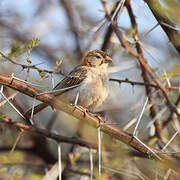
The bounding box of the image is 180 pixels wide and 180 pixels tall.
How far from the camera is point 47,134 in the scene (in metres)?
4.48

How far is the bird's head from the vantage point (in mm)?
5527

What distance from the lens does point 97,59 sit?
5598 millimetres

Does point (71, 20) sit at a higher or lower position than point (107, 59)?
higher

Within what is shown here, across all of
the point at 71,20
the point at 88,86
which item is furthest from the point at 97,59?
the point at 71,20

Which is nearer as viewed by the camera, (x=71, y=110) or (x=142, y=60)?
(x=71, y=110)

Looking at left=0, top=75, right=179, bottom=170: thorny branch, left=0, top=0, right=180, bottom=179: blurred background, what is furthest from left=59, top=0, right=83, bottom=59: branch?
left=0, top=75, right=179, bottom=170: thorny branch

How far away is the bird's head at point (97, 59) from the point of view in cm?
553

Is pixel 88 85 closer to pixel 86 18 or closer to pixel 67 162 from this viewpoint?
pixel 67 162

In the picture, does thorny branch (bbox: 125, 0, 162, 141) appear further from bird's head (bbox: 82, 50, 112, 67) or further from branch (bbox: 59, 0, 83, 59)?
branch (bbox: 59, 0, 83, 59)

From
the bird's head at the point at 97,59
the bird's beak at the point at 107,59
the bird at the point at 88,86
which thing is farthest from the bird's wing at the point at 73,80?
the bird's beak at the point at 107,59

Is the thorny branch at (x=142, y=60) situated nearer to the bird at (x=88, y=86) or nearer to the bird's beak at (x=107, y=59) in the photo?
the bird at (x=88, y=86)

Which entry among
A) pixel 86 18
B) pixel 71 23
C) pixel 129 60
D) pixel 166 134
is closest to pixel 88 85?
pixel 129 60

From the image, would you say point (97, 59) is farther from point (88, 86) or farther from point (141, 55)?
point (141, 55)

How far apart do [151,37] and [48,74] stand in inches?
136
